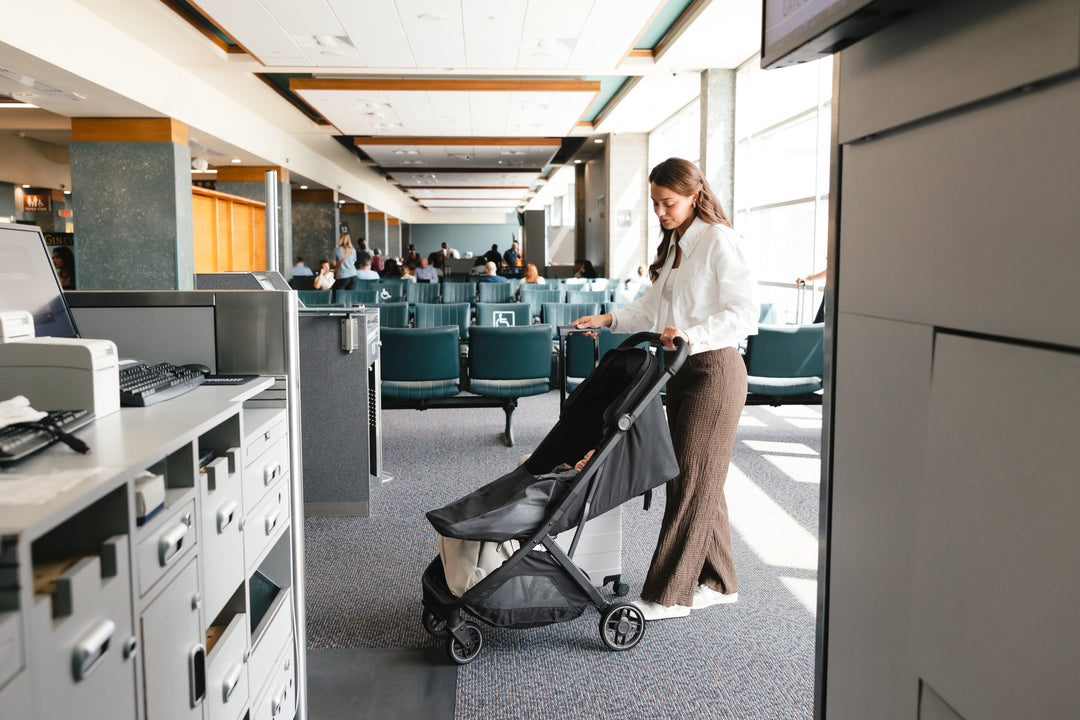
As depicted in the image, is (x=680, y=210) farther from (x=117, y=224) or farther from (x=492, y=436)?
(x=117, y=224)

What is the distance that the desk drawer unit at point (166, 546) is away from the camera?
1.12m

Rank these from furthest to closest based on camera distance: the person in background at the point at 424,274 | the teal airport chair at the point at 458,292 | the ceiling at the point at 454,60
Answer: the person in background at the point at 424,274, the teal airport chair at the point at 458,292, the ceiling at the point at 454,60

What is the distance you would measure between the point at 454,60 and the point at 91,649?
8.56m

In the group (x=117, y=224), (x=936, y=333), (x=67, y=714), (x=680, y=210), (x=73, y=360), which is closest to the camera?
(x=67, y=714)

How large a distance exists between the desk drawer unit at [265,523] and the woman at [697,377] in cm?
126

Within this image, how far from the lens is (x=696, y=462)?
8.27 ft

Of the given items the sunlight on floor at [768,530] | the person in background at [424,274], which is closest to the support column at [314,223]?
the person in background at [424,274]

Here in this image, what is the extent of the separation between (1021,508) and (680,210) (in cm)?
176

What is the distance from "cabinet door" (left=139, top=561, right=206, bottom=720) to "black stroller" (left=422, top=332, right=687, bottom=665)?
2.97 feet

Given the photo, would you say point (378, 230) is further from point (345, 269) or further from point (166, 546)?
point (166, 546)

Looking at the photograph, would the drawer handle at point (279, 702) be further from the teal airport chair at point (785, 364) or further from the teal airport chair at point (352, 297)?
the teal airport chair at point (352, 297)

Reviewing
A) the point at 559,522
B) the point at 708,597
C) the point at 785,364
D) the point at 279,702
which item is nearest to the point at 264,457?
the point at 279,702

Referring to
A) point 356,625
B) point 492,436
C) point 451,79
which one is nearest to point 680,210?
point 356,625

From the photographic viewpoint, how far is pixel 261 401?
6.57ft
